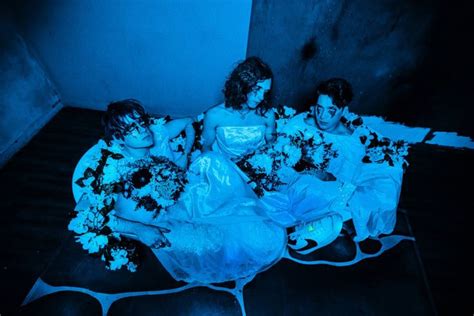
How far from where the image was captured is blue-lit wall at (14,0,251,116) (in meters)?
2.88

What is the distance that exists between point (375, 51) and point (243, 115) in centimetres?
183

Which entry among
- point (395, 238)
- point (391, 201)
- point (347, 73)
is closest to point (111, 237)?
point (391, 201)

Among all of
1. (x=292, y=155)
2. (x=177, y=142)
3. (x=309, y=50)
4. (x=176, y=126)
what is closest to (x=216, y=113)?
(x=176, y=126)

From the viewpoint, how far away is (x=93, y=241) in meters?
2.03

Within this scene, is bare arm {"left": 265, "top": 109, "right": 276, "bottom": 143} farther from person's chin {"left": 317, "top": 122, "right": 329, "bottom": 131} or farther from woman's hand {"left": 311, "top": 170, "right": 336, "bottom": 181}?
woman's hand {"left": 311, "top": 170, "right": 336, "bottom": 181}

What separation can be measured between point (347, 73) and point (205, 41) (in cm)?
185

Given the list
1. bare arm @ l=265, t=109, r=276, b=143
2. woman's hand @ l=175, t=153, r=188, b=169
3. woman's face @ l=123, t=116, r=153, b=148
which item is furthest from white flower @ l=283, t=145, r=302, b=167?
woman's face @ l=123, t=116, r=153, b=148

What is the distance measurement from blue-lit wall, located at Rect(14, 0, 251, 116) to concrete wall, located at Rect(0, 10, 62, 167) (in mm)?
146

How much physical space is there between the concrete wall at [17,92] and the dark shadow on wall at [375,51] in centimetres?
292

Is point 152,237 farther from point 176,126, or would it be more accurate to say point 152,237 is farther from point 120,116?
point 176,126

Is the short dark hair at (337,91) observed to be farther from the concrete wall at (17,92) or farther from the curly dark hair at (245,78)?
the concrete wall at (17,92)

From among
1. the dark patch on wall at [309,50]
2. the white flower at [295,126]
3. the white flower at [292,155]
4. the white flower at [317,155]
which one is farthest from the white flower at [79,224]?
the dark patch on wall at [309,50]

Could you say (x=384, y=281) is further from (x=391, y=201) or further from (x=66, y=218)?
(x=66, y=218)

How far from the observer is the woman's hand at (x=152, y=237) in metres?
1.93
